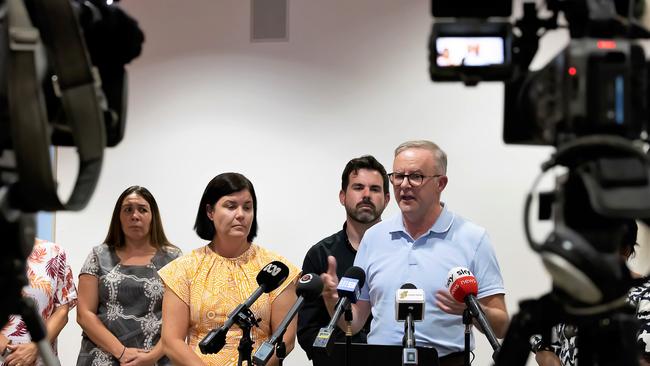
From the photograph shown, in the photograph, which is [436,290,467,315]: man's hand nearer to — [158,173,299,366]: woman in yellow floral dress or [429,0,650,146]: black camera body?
[158,173,299,366]: woman in yellow floral dress

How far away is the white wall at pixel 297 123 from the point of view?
219 inches

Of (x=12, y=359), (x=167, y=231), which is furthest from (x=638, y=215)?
(x=167, y=231)

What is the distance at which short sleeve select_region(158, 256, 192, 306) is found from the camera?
390 centimetres

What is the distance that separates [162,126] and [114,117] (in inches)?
179

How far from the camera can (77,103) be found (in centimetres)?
166

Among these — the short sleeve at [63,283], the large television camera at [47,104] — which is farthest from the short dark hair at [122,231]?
the large television camera at [47,104]

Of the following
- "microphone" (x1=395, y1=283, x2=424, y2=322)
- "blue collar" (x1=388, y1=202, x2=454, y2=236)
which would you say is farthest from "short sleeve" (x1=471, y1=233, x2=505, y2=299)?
"microphone" (x1=395, y1=283, x2=424, y2=322)

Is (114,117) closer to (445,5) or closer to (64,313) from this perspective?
(445,5)

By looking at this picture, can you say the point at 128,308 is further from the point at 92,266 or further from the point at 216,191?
the point at 216,191

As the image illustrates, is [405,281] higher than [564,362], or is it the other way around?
[405,281]

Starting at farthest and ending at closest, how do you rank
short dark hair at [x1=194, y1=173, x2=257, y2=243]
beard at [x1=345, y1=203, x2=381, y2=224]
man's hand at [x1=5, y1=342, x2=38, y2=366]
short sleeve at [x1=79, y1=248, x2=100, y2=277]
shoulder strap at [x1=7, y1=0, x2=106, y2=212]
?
short sleeve at [x1=79, y1=248, x2=100, y2=277] → beard at [x1=345, y1=203, x2=381, y2=224] → man's hand at [x1=5, y1=342, x2=38, y2=366] → short dark hair at [x1=194, y1=173, x2=257, y2=243] → shoulder strap at [x1=7, y1=0, x2=106, y2=212]

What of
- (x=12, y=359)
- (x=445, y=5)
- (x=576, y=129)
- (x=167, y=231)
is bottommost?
(x=12, y=359)

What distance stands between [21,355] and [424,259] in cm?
202

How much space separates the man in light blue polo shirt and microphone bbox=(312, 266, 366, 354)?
36 cm
